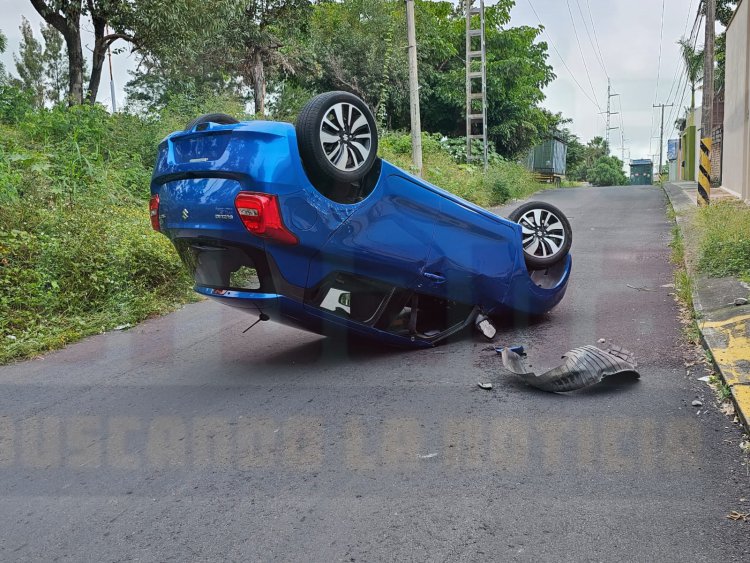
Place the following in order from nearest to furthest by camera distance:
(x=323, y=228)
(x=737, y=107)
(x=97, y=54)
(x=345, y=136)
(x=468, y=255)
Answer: (x=323, y=228), (x=345, y=136), (x=468, y=255), (x=97, y=54), (x=737, y=107)

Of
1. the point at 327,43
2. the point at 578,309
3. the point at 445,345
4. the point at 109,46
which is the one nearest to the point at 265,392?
the point at 445,345

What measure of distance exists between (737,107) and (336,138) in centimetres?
1709

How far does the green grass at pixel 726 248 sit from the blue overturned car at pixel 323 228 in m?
3.10

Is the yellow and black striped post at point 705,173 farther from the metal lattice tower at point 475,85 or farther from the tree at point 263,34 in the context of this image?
the tree at point 263,34

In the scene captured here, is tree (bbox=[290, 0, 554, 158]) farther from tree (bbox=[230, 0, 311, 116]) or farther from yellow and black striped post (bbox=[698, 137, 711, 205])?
yellow and black striped post (bbox=[698, 137, 711, 205])

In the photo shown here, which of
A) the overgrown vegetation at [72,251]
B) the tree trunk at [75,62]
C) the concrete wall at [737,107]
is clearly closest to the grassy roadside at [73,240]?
the overgrown vegetation at [72,251]

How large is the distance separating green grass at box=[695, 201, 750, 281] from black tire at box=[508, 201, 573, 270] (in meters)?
1.92

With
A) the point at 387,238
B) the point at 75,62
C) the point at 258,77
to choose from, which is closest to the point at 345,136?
the point at 387,238

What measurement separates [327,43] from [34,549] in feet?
91.0

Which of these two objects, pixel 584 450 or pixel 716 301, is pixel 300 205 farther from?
pixel 716 301

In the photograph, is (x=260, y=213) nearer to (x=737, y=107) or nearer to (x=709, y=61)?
(x=737, y=107)

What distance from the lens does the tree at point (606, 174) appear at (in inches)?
2916

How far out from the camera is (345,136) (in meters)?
4.80

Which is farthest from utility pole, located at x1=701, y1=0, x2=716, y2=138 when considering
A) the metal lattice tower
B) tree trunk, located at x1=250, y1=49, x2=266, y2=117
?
tree trunk, located at x1=250, y1=49, x2=266, y2=117
